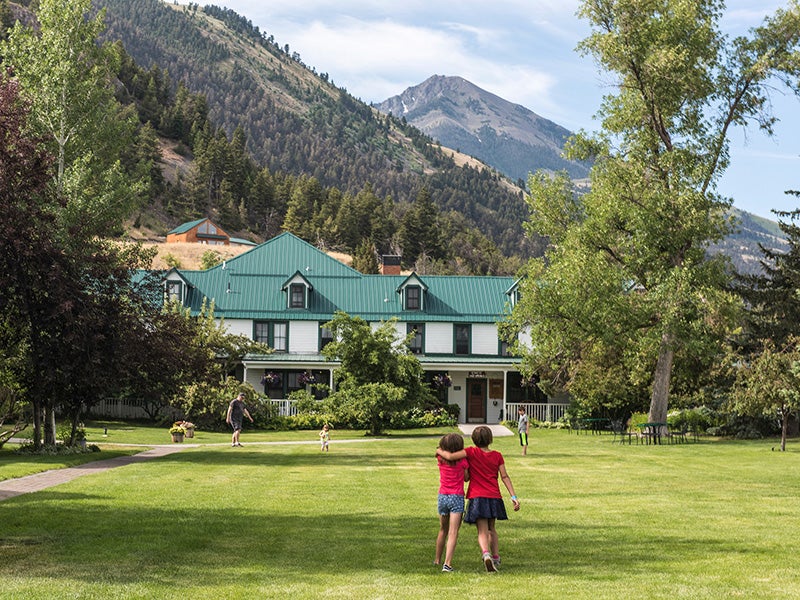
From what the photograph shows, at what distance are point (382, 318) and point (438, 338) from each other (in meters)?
3.73

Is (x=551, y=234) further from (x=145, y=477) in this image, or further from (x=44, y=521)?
(x=44, y=521)

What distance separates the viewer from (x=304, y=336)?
177 ft

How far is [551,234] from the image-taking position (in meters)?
40.7

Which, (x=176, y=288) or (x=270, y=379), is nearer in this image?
(x=270, y=379)

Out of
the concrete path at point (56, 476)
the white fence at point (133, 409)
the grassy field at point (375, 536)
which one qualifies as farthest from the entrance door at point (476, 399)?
the grassy field at point (375, 536)

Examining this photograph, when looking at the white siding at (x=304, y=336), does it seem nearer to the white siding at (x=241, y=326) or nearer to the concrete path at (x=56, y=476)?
the white siding at (x=241, y=326)

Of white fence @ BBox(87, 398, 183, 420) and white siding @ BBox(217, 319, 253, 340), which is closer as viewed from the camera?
white fence @ BBox(87, 398, 183, 420)

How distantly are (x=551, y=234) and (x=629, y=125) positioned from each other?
5302mm

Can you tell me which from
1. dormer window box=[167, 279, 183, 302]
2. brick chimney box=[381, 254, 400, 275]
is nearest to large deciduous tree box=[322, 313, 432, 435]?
dormer window box=[167, 279, 183, 302]

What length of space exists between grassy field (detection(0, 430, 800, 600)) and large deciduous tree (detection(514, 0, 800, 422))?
44.2 feet

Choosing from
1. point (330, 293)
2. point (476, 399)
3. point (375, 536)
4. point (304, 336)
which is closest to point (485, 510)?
point (375, 536)

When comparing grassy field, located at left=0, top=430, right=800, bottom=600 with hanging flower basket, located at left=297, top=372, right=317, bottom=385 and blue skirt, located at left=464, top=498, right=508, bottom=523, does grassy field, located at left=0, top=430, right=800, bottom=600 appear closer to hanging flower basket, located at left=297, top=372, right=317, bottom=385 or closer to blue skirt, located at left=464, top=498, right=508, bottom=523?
blue skirt, located at left=464, top=498, right=508, bottom=523

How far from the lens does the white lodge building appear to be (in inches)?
2094

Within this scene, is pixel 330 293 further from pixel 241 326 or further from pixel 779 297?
pixel 779 297
